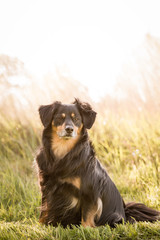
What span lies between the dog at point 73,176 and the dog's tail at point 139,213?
11 mm

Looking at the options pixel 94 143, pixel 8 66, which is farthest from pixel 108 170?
pixel 8 66

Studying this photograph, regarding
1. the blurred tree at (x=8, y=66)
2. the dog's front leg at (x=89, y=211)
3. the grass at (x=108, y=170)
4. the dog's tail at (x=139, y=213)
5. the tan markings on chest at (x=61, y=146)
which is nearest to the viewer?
the grass at (x=108, y=170)

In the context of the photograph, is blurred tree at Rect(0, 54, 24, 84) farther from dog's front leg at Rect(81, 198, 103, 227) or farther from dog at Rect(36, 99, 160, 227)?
dog's front leg at Rect(81, 198, 103, 227)

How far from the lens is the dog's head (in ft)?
11.1

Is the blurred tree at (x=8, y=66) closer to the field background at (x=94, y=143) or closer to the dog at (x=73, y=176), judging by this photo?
the field background at (x=94, y=143)

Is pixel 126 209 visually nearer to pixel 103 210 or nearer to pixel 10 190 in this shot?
pixel 103 210

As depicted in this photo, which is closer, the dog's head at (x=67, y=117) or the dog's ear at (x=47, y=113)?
the dog's head at (x=67, y=117)

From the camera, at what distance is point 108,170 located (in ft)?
18.7

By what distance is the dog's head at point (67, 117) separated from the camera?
3.39 meters

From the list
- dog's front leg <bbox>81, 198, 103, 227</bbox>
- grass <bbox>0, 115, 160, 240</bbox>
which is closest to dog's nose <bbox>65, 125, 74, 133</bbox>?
dog's front leg <bbox>81, 198, 103, 227</bbox>

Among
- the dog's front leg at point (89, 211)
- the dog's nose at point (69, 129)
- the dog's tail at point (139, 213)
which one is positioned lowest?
the dog's tail at point (139, 213)

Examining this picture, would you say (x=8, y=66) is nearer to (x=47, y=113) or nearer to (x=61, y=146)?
(x=47, y=113)

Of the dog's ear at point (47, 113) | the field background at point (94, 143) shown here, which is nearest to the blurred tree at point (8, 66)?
the field background at point (94, 143)

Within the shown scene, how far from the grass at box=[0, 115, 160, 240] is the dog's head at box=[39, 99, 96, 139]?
81cm
